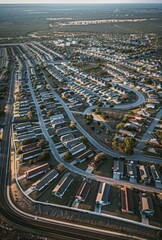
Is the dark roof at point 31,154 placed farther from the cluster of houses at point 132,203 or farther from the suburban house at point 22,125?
the cluster of houses at point 132,203

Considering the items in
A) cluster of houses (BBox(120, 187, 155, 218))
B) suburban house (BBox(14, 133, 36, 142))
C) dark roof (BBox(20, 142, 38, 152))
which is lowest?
cluster of houses (BBox(120, 187, 155, 218))

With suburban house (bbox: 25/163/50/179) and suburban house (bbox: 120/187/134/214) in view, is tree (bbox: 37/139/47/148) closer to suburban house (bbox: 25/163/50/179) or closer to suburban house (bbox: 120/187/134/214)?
suburban house (bbox: 25/163/50/179)

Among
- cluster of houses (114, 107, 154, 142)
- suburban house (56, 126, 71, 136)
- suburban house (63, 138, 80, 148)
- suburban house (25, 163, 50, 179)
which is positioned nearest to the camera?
suburban house (25, 163, 50, 179)

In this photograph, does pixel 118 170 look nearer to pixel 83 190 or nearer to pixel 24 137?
pixel 83 190

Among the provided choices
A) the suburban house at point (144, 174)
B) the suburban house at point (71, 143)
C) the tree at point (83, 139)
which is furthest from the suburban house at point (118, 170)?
the suburban house at point (71, 143)

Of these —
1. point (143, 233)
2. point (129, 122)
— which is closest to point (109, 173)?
point (143, 233)

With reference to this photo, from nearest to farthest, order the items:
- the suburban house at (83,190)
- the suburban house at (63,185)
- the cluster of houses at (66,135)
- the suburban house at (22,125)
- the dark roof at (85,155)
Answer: the suburban house at (83,190) → the suburban house at (63,185) → the dark roof at (85,155) → the cluster of houses at (66,135) → the suburban house at (22,125)

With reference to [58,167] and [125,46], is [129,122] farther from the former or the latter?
[125,46]

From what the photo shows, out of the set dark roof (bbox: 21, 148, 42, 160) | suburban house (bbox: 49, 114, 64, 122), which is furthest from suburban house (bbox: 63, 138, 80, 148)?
suburban house (bbox: 49, 114, 64, 122)

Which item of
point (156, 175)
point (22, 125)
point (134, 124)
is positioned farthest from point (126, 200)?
point (22, 125)
